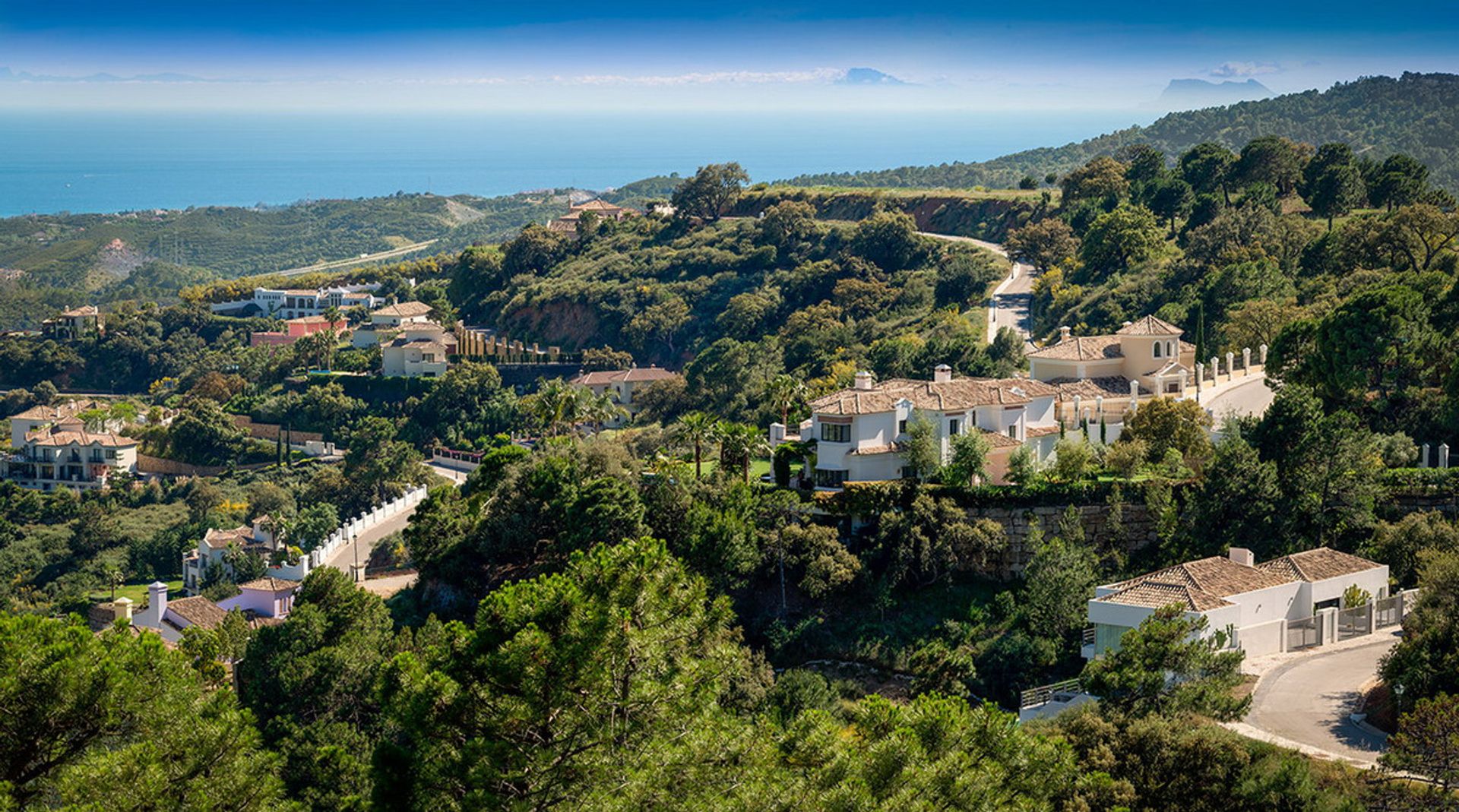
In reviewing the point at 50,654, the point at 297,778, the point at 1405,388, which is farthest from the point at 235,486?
the point at 50,654

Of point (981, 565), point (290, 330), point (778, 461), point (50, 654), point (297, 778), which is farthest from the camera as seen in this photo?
point (290, 330)

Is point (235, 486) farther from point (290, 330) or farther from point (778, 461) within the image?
point (778, 461)

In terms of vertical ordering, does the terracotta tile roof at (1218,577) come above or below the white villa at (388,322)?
above

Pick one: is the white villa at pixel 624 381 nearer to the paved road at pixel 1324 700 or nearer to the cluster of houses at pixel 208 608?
the cluster of houses at pixel 208 608

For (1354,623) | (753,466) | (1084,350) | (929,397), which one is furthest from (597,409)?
(1354,623)

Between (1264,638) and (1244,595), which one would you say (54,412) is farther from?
(1264,638)

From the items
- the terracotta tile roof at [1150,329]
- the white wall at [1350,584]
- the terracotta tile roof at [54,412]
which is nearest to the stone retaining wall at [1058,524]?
the white wall at [1350,584]

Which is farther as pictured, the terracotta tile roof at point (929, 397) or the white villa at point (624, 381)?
the white villa at point (624, 381)
